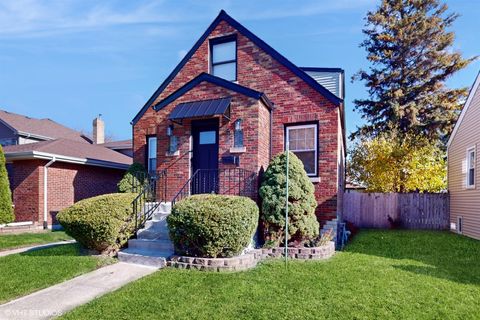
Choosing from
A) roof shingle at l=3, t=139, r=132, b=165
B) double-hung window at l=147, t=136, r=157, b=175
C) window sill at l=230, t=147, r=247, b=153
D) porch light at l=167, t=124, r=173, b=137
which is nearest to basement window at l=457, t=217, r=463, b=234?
window sill at l=230, t=147, r=247, b=153

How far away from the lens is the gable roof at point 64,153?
11.7 m

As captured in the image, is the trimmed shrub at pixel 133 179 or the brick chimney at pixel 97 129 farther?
the brick chimney at pixel 97 129

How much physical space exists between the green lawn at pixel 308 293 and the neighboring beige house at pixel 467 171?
465cm

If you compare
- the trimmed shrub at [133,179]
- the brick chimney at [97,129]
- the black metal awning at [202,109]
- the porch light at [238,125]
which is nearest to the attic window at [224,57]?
the black metal awning at [202,109]

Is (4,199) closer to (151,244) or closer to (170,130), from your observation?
(170,130)

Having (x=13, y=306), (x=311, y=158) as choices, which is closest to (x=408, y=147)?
(x=311, y=158)

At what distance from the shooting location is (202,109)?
8.80 metres

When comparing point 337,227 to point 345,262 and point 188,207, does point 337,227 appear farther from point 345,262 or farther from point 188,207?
point 188,207

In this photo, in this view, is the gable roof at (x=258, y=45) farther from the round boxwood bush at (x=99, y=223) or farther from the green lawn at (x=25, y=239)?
the round boxwood bush at (x=99, y=223)

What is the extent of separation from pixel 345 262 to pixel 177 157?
574 cm

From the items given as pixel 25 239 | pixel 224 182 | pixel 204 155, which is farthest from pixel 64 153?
pixel 224 182

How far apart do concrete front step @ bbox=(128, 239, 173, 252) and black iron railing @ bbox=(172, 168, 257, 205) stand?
0.98 meters

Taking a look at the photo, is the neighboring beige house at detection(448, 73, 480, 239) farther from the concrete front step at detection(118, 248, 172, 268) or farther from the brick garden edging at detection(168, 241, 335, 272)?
the concrete front step at detection(118, 248, 172, 268)

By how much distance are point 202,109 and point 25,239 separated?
22.5 ft
